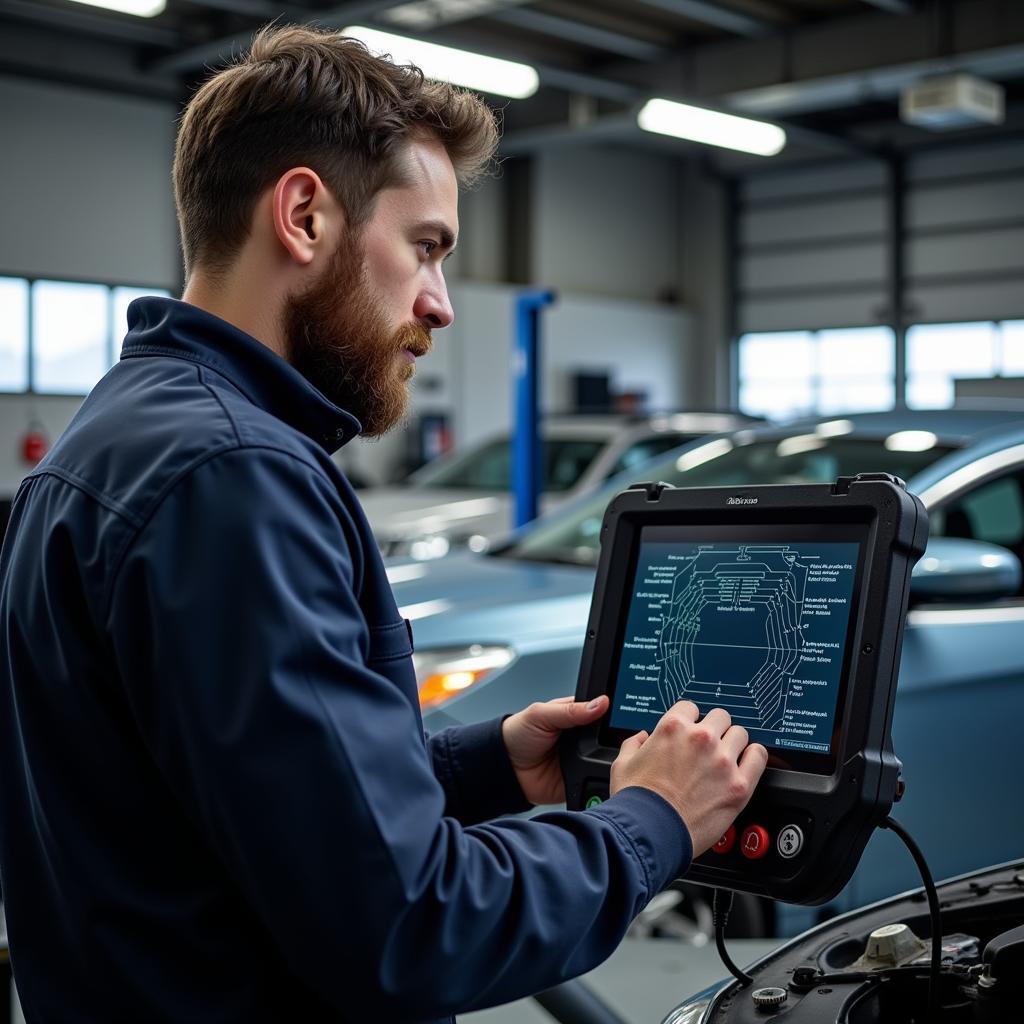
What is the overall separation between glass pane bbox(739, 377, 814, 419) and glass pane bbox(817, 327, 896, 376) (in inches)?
13.4

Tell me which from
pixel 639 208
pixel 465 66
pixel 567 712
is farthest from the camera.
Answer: pixel 639 208

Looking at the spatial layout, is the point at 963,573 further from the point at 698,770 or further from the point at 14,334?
the point at 14,334

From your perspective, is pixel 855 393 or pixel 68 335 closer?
pixel 68 335

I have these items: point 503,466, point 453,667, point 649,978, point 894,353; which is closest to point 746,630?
point 453,667

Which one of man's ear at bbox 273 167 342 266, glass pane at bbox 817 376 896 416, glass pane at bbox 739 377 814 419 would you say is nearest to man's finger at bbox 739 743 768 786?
man's ear at bbox 273 167 342 266

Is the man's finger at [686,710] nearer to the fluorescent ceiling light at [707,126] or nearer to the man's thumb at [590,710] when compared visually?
the man's thumb at [590,710]

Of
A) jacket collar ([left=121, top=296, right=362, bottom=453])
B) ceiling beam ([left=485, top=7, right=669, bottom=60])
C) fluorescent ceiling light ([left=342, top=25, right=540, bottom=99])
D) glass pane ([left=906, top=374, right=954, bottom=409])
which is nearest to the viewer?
jacket collar ([left=121, top=296, right=362, bottom=453])

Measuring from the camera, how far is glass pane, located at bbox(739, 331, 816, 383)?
58.3 ft

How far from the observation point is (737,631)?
1.43 metres

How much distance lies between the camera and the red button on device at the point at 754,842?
132 centimetres

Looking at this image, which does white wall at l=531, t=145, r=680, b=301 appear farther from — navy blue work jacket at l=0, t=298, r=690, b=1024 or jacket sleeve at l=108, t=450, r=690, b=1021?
jacket sleeve at l=108, t=450, r=690, b=1021

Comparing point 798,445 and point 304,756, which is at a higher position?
point 798,445

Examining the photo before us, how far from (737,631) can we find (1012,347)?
15.8 metres

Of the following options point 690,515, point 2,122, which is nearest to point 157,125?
point 2,122
